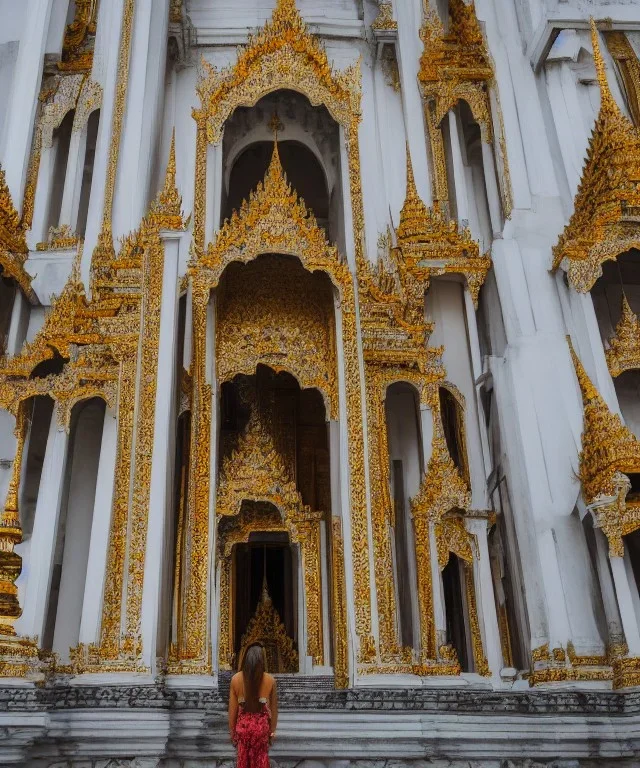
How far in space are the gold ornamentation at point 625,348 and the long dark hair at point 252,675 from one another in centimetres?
512

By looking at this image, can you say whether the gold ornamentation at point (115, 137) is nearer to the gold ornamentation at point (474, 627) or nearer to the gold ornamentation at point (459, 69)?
the gold ornamentation at point (459, 69)

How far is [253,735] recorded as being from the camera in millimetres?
3764

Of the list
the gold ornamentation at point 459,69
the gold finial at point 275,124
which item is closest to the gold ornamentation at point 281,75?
the gold finial at point 275,124

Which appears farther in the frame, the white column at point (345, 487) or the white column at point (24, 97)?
the white column at point (24, 97)

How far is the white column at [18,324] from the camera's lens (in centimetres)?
814

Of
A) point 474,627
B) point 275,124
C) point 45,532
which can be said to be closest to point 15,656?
point 45,532

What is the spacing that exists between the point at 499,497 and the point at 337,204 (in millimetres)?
4157

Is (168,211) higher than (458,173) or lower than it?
lower

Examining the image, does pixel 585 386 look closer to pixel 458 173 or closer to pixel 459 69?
pixel 458 173

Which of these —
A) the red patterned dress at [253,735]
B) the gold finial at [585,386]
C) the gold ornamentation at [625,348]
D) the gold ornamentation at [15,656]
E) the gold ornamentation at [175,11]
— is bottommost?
the red patterned dress at [253,735]

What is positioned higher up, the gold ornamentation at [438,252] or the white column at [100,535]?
the gold ornamentation at [438,252]

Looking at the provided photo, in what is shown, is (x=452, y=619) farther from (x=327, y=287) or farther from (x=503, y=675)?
(x=327, y=287)

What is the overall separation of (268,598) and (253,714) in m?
5.92

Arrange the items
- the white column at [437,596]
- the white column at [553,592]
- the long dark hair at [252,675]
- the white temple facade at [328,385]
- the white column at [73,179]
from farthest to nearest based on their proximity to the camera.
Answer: the white column at [73,179] < the white column at [437,596] < the white column at [553,592] < the white temple facade at [328,385] < the long dark hair at [252,675]
